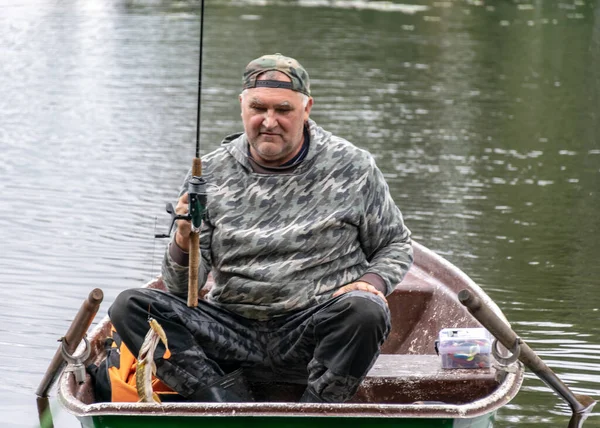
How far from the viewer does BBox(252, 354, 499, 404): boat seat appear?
5598 millimetres

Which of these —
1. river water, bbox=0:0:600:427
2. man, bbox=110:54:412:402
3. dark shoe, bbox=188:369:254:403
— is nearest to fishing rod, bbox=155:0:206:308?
man, bbox=110:54:412:402

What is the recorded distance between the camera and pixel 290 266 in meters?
5.36

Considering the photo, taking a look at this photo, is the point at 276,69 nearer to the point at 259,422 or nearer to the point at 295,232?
the point at 295,232

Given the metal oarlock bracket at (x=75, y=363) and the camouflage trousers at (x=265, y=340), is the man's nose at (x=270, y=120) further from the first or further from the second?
the metal oarlock bracket at (x=75, y=363)

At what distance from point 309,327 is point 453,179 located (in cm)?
808

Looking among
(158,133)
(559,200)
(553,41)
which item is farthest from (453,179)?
(553,41)

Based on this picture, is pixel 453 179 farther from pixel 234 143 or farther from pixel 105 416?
pixel 105 416

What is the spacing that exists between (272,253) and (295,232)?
126 mm

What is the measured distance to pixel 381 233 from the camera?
5535 mm

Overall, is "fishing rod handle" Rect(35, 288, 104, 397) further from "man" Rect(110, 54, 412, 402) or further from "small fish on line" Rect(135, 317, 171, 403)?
"small fish on line" Rect(135, 317, 171, 403)

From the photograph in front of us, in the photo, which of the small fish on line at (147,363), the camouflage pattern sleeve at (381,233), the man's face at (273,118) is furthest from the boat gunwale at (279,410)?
the man's face at (273,118)

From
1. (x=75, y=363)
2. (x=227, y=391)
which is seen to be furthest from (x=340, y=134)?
(x=227, y=391)

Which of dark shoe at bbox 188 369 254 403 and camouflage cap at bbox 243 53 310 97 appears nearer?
dark shoe at bbox 188 369 254 403

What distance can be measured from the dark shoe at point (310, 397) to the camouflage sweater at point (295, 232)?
14.6 inches
